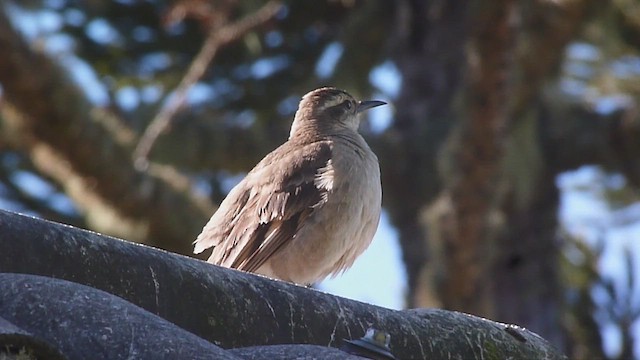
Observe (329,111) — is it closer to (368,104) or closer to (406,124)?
(368,104)

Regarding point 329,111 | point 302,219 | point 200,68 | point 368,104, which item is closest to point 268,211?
point 302,219

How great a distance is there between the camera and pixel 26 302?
11.2 ft

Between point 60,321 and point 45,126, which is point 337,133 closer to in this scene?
point 45,126

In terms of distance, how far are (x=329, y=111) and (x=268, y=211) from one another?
1.64m

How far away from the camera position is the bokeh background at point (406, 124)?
11570 millimetres

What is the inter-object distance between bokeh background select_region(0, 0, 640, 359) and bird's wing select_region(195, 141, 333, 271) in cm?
384

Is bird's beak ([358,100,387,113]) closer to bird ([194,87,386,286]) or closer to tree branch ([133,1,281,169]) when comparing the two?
bird ([194,87,386,286])

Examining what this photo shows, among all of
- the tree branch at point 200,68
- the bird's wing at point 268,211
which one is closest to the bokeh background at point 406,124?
the tree branch at point 200,68

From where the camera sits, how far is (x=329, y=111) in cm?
855

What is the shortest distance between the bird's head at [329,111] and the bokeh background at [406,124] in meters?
2.82

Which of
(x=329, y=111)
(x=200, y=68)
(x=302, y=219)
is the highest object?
(x=200, y=68)

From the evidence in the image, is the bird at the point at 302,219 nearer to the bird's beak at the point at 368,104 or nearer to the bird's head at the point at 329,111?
the bird's head at the point at 329,111

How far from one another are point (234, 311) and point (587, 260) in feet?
40.6

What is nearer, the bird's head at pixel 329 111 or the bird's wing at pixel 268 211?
the bird's wing at pixel 268 211
